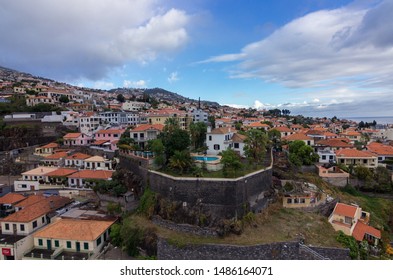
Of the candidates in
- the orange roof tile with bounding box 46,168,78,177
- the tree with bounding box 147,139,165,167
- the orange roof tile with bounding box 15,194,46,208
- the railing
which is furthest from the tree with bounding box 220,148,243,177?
the orange roof tile with bounding box 46,168,78,177

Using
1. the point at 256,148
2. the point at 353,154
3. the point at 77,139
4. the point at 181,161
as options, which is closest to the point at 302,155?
the point at 353,154

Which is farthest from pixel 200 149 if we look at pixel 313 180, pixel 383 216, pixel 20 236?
pixel 383 216

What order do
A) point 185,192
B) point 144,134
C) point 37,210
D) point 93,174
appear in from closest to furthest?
point 185,192 < point 37,210 < point 93,174 < point 144,134

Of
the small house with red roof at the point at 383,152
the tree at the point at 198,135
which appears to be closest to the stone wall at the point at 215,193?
the tree at the point at 198,135

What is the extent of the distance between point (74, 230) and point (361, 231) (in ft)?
36.0

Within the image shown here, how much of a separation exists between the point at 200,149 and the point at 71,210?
6.88 meters

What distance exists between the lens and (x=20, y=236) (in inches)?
378

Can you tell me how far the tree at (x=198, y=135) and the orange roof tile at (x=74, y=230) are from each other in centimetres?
673

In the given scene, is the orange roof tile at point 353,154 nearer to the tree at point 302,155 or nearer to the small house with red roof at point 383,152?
the small house with red roof at point 383,152

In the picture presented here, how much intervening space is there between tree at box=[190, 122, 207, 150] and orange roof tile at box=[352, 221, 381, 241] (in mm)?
8270

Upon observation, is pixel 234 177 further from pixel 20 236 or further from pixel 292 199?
pixel 20 236

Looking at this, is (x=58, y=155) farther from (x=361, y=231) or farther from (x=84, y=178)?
(x=361, y=231)

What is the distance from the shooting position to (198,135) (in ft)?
48.9

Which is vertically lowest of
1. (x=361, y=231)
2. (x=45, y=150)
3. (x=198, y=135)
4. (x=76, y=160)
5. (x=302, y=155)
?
(x=361, y=231)
